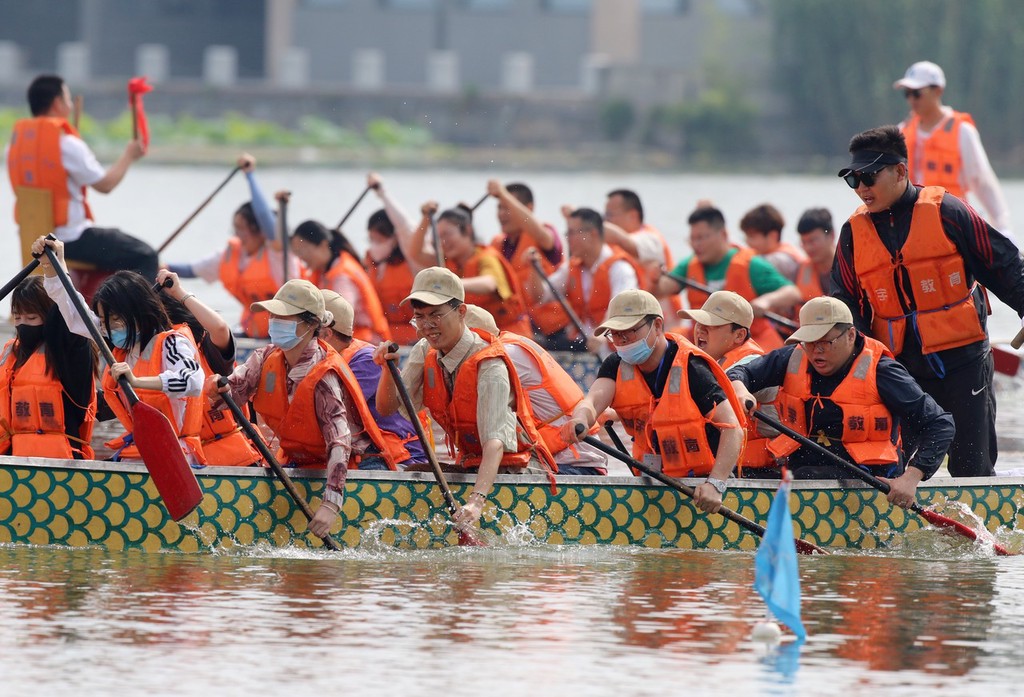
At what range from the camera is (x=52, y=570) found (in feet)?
26.5

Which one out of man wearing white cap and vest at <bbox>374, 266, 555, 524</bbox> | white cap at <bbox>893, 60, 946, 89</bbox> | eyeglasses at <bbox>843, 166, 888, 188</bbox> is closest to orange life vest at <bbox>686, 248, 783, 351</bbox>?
white cap at <bbox>893, 60, 946, 89</bbox>

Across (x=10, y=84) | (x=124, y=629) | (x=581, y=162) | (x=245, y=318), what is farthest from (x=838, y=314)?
(x=10, y=84)

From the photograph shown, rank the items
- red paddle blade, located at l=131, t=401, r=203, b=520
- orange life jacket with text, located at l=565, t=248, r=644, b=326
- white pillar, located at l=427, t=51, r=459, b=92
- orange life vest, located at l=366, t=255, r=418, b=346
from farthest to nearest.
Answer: white pillar, located at l=427, t=51, r=459, b=92
orange life vest, located at l=366, t=255, r=418, b=346
orange life jacket with text, located at l=565, t=248, r=644, b=326
red paddle blade, located at l=131, t=401, r=203, b=520

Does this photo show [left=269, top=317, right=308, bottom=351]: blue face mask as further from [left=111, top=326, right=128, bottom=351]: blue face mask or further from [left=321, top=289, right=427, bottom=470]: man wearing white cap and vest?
[left=111, top=326, right=128, bottom=351]: blue face mask

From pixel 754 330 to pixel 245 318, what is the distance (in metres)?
3.74

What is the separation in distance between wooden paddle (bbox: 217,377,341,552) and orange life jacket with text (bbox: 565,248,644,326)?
5.48 m

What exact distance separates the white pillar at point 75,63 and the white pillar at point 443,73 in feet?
30.8

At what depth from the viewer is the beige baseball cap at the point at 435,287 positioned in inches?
323

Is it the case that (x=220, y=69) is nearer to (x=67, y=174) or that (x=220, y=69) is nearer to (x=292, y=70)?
(x=292, y=70)

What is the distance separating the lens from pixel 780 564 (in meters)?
6.75

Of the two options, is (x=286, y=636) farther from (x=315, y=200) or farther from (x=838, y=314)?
(x=315, y=200)

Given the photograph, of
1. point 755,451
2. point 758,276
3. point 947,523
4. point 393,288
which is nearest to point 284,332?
point 755,451

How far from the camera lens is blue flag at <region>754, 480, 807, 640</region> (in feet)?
22.0

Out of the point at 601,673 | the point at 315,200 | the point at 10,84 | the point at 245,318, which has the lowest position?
the point at 601,673
